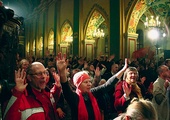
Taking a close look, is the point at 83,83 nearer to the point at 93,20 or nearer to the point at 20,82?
the point at 20,82

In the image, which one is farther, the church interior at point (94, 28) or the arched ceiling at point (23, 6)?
the arched ceiling at point (23, 6)

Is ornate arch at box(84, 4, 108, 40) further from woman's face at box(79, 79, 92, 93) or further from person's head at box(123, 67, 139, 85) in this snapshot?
woman's face at box(79, 79, 92, 93)

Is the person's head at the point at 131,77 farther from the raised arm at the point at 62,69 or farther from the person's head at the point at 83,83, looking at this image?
the raised arm at the point at 62,69

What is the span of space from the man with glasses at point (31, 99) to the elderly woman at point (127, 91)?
124cm

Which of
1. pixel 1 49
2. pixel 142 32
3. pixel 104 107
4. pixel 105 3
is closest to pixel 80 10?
pixel 105 3

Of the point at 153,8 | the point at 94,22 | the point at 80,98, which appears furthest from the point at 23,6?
the point at 80,98

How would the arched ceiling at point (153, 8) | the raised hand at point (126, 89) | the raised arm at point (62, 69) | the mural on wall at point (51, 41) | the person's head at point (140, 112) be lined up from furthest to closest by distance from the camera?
the mural on wall at point (51, 41) → the arched ceiling at point (153, 8) → the raised hand at point (126, 89) → the raised arm at point (62, 69) → the person's head at point (140, 112)

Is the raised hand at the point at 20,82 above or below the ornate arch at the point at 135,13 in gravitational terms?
below

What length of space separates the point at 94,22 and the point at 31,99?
13589mm

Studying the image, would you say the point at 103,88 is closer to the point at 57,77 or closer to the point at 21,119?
the point at 57,77

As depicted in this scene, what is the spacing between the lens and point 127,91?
12.0ft

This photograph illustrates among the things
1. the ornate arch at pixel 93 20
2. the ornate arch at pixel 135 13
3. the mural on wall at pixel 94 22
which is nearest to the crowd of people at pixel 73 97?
the ornate arch at pixel 135 13

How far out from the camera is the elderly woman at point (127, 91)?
368 centimetres

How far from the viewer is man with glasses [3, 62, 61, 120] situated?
2.24 m
